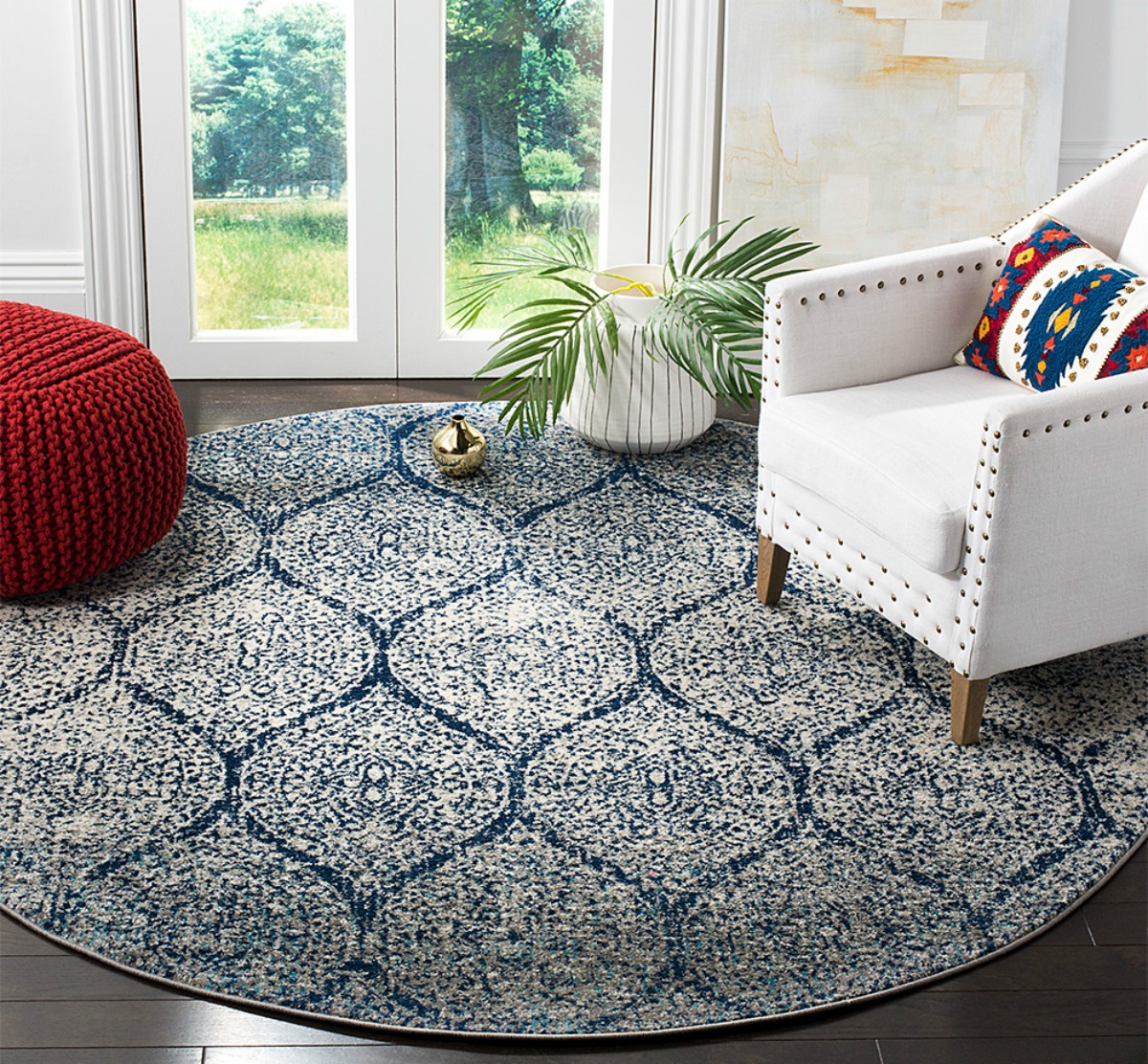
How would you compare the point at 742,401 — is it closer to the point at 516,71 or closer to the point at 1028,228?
the point at 1028,228

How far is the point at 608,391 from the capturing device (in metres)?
3.26

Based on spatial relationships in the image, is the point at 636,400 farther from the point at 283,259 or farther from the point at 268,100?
the point at 268,100

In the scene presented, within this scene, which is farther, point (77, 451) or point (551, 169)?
point (551, 169)

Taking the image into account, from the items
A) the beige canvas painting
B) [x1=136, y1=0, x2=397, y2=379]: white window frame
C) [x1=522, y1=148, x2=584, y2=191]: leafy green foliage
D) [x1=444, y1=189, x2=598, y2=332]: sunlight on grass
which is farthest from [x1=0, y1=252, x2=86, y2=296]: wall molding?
the beige canvas painting

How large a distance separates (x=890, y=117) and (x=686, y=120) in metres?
0.52

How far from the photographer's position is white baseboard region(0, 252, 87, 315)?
12.1 feet

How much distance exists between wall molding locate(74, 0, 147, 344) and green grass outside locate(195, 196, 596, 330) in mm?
166

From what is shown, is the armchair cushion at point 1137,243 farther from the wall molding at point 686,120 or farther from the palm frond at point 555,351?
the wall molding at point 686,120

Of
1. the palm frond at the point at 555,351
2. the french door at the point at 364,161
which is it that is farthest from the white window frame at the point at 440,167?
the palm frond at the point at 555,351

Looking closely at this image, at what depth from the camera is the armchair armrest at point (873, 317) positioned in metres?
2.54

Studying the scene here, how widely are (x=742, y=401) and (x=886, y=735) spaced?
3.55 feet

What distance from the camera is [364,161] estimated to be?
3.64 m

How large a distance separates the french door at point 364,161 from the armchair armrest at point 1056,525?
1871 mm

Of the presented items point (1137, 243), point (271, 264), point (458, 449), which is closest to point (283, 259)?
point (271, 264)
